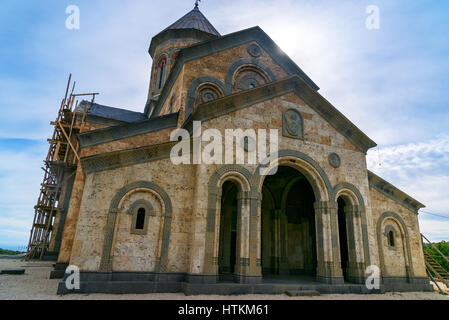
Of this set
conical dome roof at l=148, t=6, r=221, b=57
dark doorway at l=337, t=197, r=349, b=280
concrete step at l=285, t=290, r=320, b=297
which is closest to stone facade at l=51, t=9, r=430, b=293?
dark doorway at l=337, t=197, r=349, b=280

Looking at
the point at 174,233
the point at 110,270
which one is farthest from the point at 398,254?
the point at 110,270

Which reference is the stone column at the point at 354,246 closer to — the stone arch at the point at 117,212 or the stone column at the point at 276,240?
the stone column at the point at 276,240

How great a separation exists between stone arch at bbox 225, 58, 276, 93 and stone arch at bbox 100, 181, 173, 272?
7.17m

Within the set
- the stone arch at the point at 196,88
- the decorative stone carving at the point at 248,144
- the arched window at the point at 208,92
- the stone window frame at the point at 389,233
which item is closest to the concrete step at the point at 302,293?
the decorative stone carving at the point at 248,144

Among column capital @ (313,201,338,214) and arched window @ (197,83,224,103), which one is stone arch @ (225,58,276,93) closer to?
arched window @ (197,83,224,103)

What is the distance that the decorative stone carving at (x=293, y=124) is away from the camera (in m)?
10.9

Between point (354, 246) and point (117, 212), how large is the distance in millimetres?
9140

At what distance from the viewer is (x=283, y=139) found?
10.8m

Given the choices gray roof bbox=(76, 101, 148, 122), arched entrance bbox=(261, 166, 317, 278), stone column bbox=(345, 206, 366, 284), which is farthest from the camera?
gray roof bbox=(76, 101, 148, 122)

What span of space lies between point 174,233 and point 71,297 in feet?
10.7

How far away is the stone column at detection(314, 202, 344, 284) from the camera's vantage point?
9.99 m

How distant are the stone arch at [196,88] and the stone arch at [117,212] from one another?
473 cm

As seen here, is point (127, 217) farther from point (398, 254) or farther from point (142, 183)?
point (398, 254)

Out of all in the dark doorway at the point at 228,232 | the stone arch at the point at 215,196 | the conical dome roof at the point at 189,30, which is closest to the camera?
the stone arch at the point at 215,196
